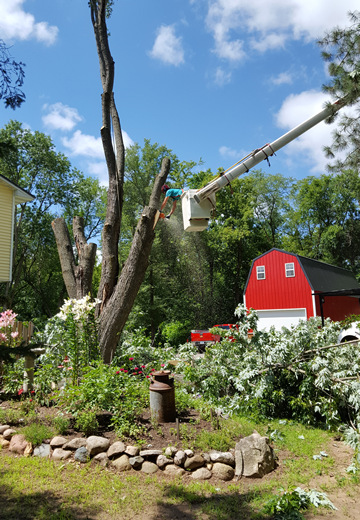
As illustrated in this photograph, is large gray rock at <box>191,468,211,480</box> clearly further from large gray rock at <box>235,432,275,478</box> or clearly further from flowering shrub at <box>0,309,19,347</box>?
flowering shrub at <box>0,309,19,347</box>

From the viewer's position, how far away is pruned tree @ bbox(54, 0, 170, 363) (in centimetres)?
716

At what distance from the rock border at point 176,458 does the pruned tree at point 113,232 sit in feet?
8.56

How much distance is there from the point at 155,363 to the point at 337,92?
5806 mm

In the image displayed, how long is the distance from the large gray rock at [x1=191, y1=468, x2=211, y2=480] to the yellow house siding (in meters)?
11.8

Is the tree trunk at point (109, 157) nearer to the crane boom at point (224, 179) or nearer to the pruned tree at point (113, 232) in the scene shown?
the pruned tree at point (113, 232)

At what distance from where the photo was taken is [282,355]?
630 centimetres

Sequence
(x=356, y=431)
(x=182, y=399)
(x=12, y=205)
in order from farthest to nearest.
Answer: (x=12, y=205) → (x=182, y=399) → (x=356, y=431)

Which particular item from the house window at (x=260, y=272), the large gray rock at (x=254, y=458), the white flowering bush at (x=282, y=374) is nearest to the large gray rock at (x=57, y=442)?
the large gray rock at (x=254, y=458)

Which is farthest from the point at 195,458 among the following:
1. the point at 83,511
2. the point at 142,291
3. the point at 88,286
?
the point at 142,291

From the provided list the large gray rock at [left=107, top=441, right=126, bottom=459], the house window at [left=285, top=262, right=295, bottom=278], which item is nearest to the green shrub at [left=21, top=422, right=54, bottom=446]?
the large gray rock at [left=107, top=441, right=126, bottom=459]

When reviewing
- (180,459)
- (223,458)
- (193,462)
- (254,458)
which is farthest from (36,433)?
(254,458)

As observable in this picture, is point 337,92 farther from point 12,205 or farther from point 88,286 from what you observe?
point 12,205

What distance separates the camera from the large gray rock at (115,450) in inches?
171

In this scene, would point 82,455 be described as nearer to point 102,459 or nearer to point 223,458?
point 102,459
